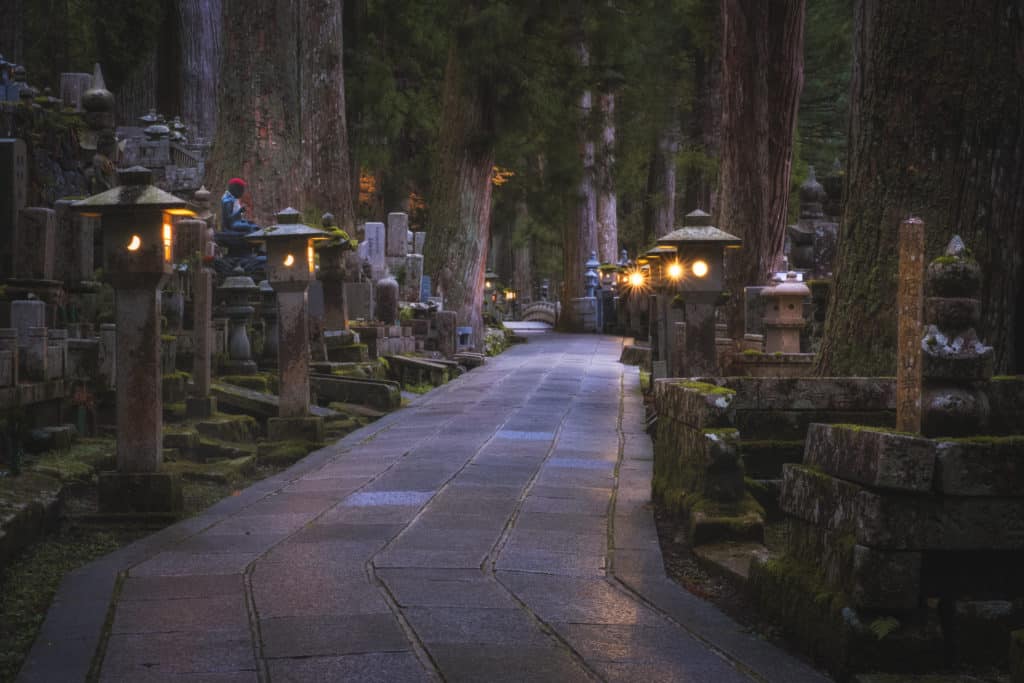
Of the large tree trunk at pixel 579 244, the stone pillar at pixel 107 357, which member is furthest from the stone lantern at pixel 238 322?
the large tree trunk at pixel 579 244

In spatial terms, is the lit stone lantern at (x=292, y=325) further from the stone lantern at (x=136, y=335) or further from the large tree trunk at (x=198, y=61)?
the large tree trunk at (x=198, y=61)

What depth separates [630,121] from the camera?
35125 mm

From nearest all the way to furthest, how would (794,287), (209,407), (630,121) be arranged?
(209,407) → (794,287) → (630,121)

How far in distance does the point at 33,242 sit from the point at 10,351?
3.00 m

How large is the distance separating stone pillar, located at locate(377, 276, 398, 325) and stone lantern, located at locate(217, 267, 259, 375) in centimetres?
540

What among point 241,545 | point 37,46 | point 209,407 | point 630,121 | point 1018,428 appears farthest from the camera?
point 630,121

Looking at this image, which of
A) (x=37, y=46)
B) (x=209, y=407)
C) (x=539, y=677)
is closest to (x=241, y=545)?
(x=539, y=677)

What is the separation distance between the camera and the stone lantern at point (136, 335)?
25.8 feet

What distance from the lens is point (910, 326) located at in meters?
4.71

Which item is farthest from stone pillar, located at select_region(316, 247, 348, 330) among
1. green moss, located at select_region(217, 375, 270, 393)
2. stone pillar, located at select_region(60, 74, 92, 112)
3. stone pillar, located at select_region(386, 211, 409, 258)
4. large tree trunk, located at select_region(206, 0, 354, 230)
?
stone pillar, located at select_region(386, 211, 409, 258)

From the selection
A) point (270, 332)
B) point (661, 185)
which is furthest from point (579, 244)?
point (270, 332)

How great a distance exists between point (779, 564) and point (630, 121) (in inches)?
1208

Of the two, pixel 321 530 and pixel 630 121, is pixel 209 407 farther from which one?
pixel 630 121

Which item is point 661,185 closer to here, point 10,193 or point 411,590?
point 10,193
